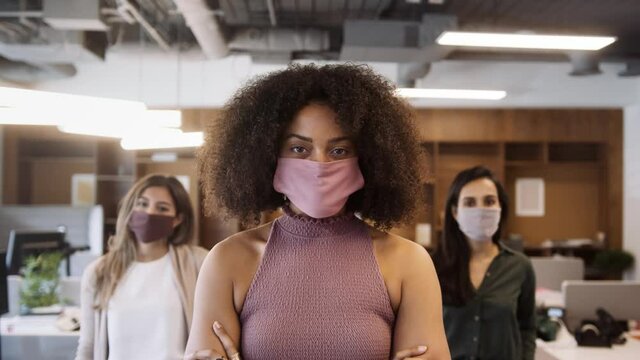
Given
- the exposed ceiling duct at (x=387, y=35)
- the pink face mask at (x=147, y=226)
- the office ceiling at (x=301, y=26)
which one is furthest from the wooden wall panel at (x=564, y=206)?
the pink face mask at (x=147, y=226)

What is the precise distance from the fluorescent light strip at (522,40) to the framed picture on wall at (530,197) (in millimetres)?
3734

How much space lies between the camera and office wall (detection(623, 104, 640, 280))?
646cm

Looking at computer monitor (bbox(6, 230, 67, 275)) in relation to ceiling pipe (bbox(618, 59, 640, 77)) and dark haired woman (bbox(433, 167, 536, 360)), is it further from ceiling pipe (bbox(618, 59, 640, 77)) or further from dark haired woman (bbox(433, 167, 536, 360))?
ceiling pipe (bbox(618, 59, 640, 77))

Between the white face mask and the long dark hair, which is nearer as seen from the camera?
the long dark hair

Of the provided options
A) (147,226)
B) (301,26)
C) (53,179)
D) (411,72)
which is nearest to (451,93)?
(411,72)

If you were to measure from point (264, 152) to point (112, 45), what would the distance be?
194 inches

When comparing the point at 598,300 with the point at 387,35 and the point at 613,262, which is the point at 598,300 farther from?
the point at 613,262

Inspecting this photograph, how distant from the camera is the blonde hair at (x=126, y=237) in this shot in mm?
2199

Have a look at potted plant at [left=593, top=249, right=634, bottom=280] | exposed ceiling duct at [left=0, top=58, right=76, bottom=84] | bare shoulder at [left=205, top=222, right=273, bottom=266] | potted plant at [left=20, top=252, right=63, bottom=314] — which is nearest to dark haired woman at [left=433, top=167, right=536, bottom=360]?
bare shoulder at [left=205, top=222, right=273, bottom=266]

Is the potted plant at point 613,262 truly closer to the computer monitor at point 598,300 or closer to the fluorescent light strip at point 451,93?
the fluorescent light strip at point 451,93

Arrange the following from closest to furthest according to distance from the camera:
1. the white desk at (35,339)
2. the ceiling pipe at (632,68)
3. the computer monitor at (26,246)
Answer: the white desk at (35,339), the computer monitor at (26,246), the ceiling pipe at (632,68)

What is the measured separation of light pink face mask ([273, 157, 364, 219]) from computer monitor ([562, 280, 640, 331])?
111 inches

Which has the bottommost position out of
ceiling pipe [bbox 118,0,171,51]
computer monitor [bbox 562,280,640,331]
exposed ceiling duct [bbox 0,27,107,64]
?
computer monitor [bbox 562,280,640,331]

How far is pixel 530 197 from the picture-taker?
686 centimetres
